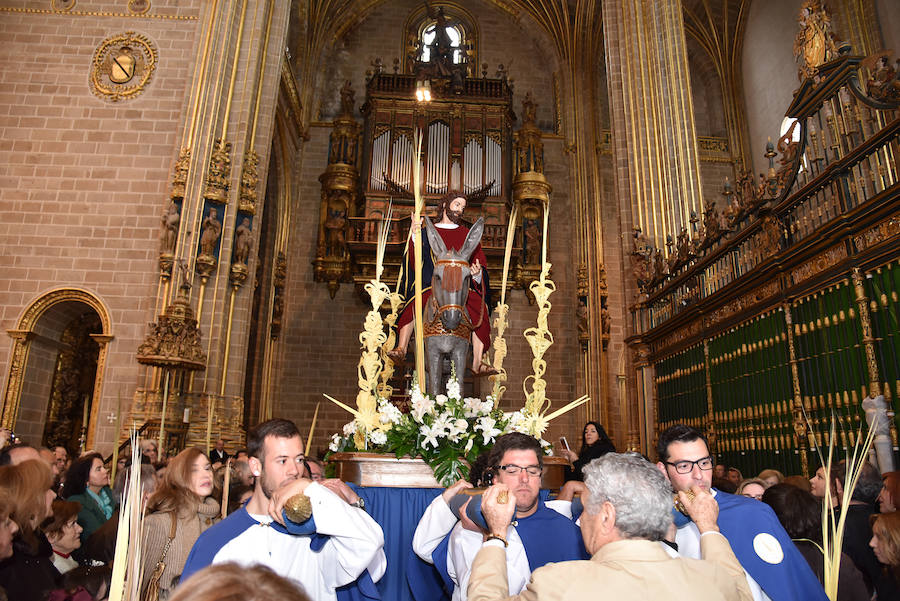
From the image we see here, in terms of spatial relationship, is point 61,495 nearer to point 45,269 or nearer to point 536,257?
point 45,269

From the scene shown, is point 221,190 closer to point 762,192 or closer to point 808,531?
point 762,192

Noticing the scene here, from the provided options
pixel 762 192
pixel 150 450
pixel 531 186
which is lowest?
pixel 150 450

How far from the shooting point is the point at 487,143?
1625 cm

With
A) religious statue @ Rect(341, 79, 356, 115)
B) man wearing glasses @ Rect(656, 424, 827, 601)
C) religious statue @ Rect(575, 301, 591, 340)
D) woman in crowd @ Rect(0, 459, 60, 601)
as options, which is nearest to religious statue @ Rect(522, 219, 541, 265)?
religious statue @ Rect(575, 301, 591, 340)

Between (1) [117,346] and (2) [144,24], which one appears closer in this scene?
(1) [117,346]

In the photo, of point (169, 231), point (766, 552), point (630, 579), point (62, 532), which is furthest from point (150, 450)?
point (630, 579)

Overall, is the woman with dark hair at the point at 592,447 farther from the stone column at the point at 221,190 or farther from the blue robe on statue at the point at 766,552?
the stone column at the point at 221,190

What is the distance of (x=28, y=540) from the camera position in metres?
2.56

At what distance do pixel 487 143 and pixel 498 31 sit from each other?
440 centimetres

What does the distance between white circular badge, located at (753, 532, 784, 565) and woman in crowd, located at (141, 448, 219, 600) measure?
2367 millimetres

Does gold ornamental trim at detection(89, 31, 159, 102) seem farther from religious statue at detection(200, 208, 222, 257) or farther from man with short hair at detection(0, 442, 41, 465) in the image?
man with short hair at detection(0, 442, 41, 465)

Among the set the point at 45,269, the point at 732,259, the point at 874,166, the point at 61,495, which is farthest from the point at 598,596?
the point at 45,269

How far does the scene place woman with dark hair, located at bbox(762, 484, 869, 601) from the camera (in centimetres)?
274

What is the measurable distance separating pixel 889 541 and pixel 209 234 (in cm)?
957
